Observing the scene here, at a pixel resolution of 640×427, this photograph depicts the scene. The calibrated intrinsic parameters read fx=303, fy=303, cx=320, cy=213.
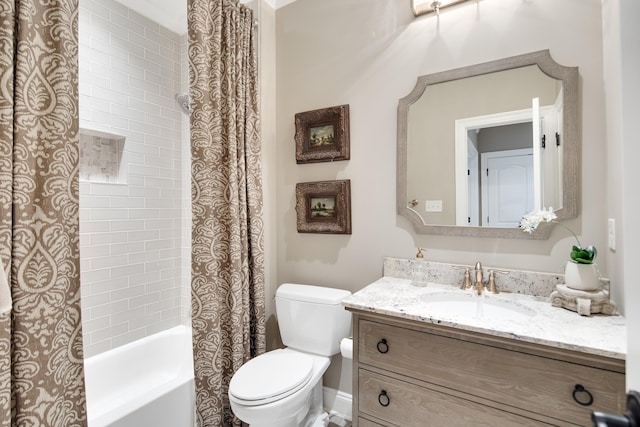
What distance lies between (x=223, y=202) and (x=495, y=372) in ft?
4.82

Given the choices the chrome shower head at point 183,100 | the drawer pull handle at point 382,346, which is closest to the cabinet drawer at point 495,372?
the drawer pull handle at point 382,346

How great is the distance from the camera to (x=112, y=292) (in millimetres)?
2148

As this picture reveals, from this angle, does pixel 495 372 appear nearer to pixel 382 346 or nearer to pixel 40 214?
pixel 382 346

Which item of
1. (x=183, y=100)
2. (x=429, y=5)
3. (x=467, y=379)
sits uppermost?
(x=429, y=5)

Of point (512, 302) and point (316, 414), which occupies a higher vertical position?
point (512, 302)

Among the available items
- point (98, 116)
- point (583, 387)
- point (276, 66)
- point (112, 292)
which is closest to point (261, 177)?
point (276, 66)

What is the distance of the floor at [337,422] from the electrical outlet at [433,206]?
1395mm

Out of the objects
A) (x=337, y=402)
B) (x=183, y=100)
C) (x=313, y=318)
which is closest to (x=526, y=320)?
(x=313, y=318)

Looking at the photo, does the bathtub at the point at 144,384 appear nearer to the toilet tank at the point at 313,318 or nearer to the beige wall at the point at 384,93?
the toilet tank at the point at 313,318

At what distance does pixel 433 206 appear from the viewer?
1654 mm

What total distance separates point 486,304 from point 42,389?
1.77 metres

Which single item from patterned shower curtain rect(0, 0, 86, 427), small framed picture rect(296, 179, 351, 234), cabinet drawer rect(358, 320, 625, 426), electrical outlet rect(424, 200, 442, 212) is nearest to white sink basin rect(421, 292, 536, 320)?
cabinet drawer rect(358, 320, 625, 426)

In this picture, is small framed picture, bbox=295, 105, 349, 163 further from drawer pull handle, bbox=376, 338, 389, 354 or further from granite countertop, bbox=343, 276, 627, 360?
drawer pull handle, bbox=376, 338, 389, 354

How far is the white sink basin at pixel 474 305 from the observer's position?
1309 millimetres
